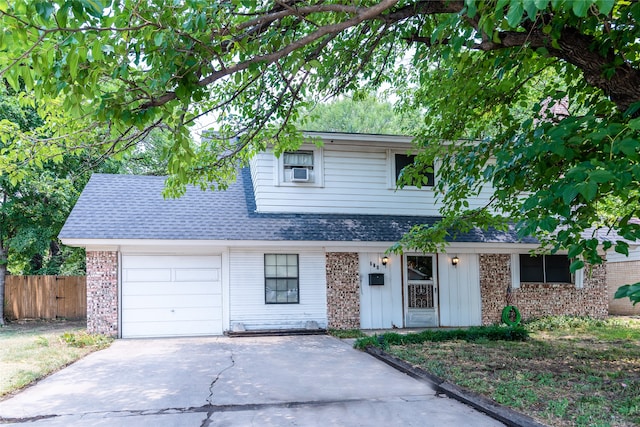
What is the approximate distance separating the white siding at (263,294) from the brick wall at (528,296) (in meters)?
4.55

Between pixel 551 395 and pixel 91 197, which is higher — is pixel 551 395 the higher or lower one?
the lower one

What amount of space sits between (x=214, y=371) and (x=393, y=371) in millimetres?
2766

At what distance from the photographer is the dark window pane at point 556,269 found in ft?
42.8

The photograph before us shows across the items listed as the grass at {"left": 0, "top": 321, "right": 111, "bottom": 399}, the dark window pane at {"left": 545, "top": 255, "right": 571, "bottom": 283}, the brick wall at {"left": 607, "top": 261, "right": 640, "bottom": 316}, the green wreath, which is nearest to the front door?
the green wreath

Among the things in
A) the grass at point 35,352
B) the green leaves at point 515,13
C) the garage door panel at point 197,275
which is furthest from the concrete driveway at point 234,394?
the green leaves at point 515,13

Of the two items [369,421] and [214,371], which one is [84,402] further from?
[369,421]

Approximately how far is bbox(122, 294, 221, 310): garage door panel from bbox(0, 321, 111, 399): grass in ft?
3.49

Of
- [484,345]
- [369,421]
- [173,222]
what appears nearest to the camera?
[369,421]

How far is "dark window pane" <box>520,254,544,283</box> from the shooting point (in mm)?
12883

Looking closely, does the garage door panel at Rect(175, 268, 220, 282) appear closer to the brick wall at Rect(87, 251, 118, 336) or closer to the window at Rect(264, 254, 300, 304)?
the window at Rect(264, 254, 300, 304)

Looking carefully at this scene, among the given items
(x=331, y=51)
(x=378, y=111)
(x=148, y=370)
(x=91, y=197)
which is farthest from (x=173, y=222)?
(x=378, y=111)

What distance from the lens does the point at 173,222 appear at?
37.2 ft

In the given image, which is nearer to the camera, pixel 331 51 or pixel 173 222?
pixel 331 51

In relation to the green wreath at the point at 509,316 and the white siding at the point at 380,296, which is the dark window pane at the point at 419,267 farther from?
the green wreath at the point at 509,316
